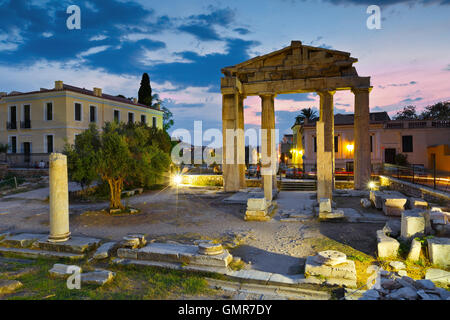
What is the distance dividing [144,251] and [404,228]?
6125mm

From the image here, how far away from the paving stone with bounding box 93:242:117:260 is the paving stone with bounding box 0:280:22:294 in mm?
1690

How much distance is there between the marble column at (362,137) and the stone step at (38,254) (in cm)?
1435

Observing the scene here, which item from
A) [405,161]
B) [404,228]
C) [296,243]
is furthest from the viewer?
[405,161]

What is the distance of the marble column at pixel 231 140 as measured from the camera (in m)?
17.0

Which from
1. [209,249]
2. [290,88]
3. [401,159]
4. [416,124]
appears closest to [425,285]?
[209,249]

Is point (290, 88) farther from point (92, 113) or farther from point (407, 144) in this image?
point (92, 113)

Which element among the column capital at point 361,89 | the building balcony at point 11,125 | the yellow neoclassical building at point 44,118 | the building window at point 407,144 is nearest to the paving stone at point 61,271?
the column capital at point 361,89

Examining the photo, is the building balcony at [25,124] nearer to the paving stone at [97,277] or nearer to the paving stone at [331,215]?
the paving stone at [97,277]

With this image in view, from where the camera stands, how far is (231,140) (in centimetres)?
1731

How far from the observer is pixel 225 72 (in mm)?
17625

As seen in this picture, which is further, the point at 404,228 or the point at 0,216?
the point at 0,216
